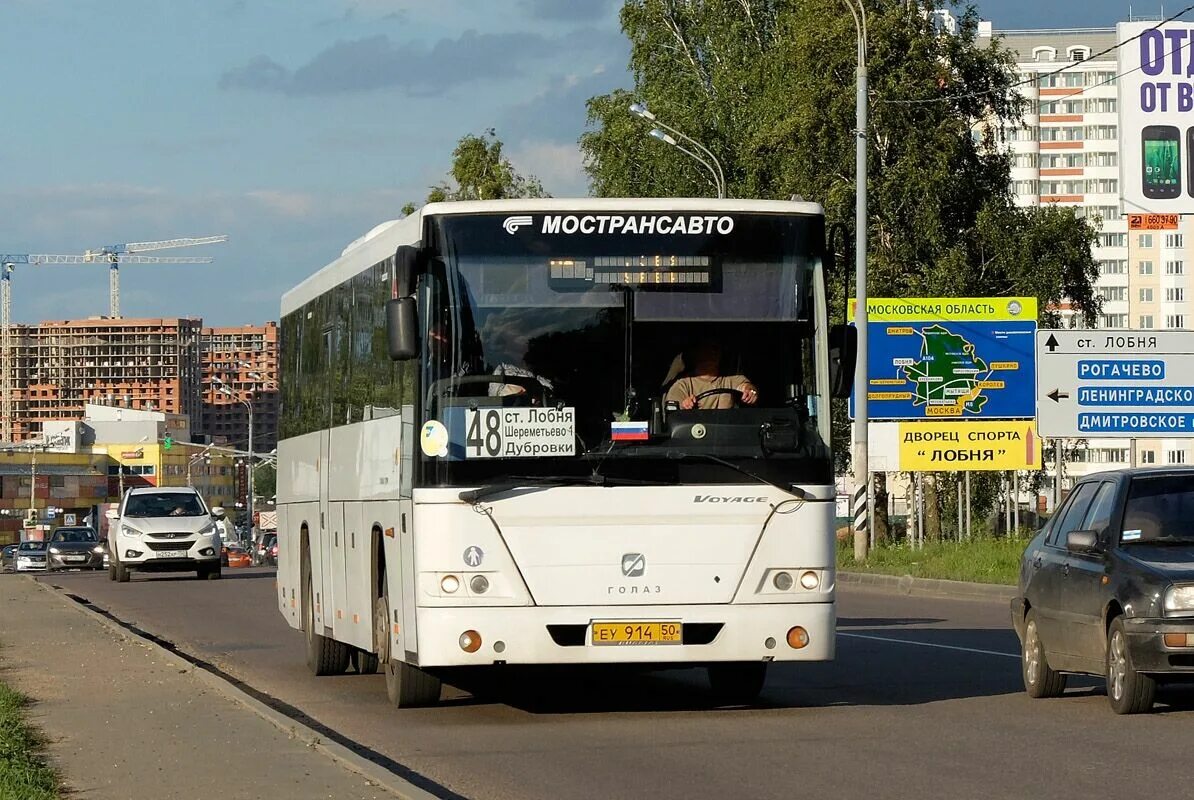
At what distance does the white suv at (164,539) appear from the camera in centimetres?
4453

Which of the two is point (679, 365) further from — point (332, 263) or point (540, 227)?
point (332, 263)

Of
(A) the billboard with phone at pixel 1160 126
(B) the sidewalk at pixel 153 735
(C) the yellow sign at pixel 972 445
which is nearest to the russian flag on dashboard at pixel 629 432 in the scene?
(B) the sidewalk at pixel 153 735

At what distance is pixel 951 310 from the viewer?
44.2 metres

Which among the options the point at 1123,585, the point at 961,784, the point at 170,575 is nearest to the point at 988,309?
the point at 170,575

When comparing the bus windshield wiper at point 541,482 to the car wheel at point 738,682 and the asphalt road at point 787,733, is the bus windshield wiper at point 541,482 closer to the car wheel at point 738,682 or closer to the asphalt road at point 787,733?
the asphalt road at point 787,733

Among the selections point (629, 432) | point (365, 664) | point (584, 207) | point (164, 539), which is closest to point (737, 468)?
point (629, 432)

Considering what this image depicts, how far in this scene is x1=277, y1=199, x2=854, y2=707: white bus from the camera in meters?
13.1

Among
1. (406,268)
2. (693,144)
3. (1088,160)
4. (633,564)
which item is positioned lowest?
(633,564)

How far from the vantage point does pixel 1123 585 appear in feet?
42.8

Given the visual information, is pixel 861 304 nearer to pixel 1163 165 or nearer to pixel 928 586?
pixel 1163 165

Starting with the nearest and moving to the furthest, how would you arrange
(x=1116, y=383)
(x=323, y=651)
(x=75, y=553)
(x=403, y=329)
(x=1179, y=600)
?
(x=1179, y=600)
(x=403, y=329)
(x=323, y=651)
(x=1116, y=383)
(x=75, y=553)

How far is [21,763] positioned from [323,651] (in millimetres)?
7455

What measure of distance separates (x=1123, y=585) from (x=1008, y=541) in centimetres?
2624

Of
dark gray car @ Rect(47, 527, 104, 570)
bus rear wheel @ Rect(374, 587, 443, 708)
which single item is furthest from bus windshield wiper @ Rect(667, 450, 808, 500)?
dark gray car @ Rect(47, 527, 104, 570)
